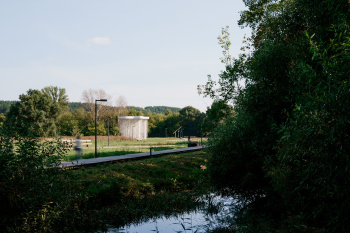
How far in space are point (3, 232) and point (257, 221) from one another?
7465 mm

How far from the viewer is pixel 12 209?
25.1 feet

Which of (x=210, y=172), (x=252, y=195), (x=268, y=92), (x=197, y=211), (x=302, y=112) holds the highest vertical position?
(x=268, y=92)

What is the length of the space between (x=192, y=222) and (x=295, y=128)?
7116 mm

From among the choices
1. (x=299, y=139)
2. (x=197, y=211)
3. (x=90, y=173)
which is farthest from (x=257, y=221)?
(x=90, y=173)

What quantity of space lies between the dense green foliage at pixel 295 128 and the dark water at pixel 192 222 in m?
1.27

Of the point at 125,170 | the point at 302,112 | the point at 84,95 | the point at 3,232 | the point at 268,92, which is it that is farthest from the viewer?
the point at 84,95

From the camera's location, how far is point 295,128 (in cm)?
574

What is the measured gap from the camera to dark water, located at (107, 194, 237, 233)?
426 inches

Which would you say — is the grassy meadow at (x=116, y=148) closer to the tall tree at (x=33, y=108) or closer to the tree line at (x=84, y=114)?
the tree line at (x=84, y=114)

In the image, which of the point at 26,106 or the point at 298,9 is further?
the point at 26,106

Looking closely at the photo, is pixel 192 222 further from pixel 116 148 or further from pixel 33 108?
pixel 33 108

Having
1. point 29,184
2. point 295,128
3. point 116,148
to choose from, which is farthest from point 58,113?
point 295,128

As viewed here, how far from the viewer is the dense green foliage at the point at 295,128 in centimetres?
511

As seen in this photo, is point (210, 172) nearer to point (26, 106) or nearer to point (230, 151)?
point (230, 151)
